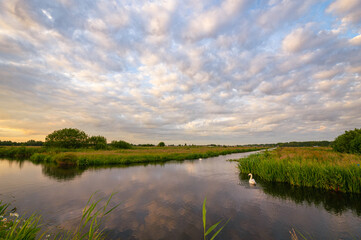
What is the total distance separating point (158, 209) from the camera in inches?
438

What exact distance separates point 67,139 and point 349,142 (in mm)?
78052

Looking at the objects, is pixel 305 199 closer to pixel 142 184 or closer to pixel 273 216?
pixel 273 216

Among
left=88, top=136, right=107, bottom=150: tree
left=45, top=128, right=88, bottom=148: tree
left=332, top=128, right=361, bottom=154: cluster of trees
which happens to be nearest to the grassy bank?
left=332, top=128, right=361, bottom=154: cluster of trees

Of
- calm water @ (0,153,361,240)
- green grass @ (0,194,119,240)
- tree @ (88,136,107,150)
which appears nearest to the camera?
green grass @ (0,194,119,240)

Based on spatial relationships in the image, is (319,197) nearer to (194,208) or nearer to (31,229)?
(194,208)

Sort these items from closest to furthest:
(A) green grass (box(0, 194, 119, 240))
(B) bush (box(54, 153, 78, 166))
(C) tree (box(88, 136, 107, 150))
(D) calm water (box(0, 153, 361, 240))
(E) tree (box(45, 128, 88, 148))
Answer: (A) green grass (box(0, 194, 119, 240)) → (D) calm water (box(0, 153, 361, 240)) → (B) bush (box(54, 153, 78, 166)) → (E) tree (box(45, 128, 88, 148)) → (C) tree (box(88, 136, 107, 150))

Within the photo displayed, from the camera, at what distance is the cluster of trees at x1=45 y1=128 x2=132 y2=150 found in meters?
58.8

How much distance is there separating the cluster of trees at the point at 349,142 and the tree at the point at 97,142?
67885mm

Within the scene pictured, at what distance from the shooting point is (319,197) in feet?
43.1

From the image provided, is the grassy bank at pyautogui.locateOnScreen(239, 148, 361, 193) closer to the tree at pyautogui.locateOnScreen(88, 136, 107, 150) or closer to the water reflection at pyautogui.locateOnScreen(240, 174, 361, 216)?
the water reflection at pyautogui.locateOnScreen(240, 174, 361, 216)

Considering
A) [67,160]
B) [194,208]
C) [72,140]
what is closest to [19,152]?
[72,140]

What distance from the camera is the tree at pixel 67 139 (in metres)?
58.8

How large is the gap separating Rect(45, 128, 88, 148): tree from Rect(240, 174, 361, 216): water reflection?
211ft

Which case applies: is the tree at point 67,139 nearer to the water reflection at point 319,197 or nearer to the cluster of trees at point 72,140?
the cluster of trees at point 72,140
